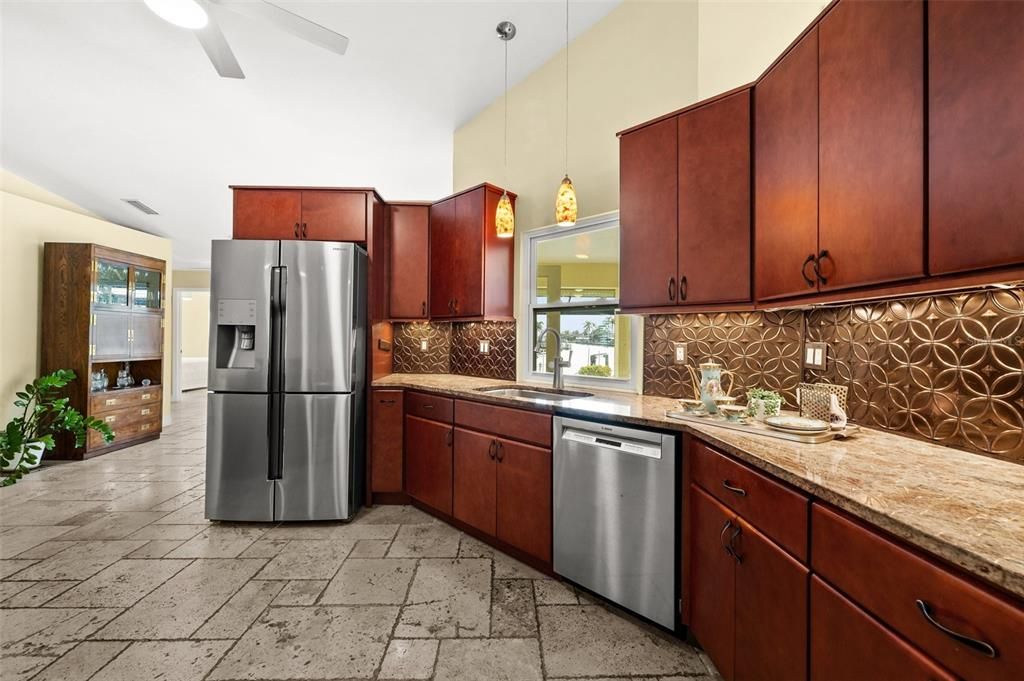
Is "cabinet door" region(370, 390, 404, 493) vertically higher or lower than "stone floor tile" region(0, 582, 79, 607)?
higher

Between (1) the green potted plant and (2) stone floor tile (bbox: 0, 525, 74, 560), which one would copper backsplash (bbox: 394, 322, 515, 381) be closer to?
(2) stone floor tile (bbox: 0, 525, 74, 560)

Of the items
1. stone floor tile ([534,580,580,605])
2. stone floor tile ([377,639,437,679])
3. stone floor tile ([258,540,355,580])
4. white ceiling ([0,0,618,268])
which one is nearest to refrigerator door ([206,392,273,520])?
stone floor tile ([258,540,355,580])

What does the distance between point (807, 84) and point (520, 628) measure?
2.50 metres

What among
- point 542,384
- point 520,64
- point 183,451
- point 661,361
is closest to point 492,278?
point 542,384

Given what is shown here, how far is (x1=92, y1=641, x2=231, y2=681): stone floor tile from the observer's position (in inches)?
65.0

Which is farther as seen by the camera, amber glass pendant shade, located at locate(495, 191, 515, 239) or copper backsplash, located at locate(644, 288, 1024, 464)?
amber glass pendant shade, located at locate(495, 191, 515, 239)

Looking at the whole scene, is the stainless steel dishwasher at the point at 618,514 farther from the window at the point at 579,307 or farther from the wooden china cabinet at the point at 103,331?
the wooden china cabinet at the point at 103,331

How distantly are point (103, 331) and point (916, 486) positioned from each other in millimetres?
6635

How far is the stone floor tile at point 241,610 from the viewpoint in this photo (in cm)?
190

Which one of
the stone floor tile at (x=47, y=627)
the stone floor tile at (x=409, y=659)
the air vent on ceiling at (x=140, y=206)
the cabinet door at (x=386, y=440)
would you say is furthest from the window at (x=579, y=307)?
the air vent on ceiling at (x=140, y=206)

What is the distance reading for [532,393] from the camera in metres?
3.08

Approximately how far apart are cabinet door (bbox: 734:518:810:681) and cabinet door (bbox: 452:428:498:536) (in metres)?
1.46

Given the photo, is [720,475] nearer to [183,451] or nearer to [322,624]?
[322,624]

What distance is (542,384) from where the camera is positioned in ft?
10.7
